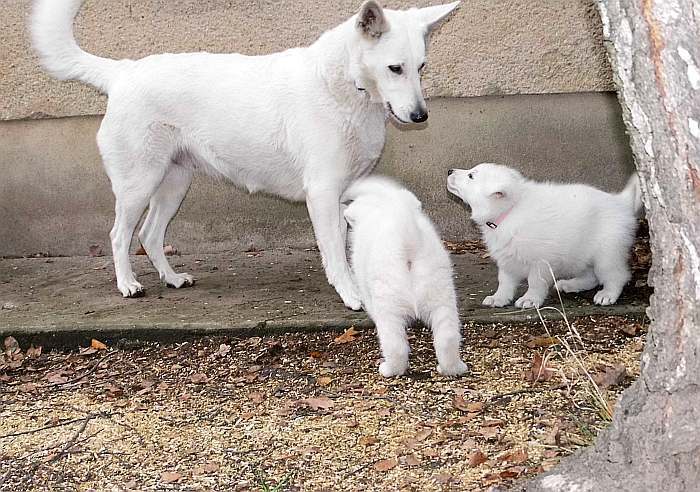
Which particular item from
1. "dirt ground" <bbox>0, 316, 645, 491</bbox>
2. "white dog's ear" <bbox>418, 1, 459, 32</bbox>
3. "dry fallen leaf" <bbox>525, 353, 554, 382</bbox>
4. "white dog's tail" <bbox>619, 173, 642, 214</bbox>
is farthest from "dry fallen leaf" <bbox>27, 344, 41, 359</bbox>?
"white dog's tail" <bbox>619, 173, 642, 214</bbox>

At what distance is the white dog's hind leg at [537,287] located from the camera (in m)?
4.73

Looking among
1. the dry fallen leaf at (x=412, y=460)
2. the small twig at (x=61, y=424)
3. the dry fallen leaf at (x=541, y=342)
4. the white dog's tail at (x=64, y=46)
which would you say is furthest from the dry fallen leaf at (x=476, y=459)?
the white dog's tail at (x=64, y=46)

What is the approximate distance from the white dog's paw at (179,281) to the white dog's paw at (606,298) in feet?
8.21

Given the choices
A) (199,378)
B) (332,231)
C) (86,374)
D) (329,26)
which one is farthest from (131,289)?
(329,26)

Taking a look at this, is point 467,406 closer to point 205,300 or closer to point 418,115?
point 418,115

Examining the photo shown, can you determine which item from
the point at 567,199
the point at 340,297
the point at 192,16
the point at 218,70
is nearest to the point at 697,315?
the point at 567,199

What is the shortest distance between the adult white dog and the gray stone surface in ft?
0.87

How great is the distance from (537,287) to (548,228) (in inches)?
13.4

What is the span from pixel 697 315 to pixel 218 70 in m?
3.64

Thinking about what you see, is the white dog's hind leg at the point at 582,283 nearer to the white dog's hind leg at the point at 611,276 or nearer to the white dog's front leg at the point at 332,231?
the white dog's hind leg at the point at 611,276

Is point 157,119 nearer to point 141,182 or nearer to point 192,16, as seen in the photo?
point 141,182

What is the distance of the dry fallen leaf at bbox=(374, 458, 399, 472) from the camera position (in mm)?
3148

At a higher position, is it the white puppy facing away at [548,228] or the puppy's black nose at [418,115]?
the puppy's black nose at [418,115]

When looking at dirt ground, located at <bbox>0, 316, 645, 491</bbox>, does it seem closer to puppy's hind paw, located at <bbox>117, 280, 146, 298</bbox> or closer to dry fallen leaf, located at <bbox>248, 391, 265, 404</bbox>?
dry fallen leaf, located at <bbox>248, 391, 265, 404</bbox>
